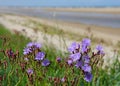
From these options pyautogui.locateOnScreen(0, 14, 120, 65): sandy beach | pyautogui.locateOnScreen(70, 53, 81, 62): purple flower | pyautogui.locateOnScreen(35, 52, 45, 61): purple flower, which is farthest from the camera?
pyautogui.locateOnScreen(0, 14, 120, 65): sandy beach

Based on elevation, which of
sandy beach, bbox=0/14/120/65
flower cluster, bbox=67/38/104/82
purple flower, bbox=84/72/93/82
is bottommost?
sandy beach, bbox=0/14/120/65

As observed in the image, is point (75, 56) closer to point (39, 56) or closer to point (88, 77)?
point (88, 77)

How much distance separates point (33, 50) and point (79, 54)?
67 cm

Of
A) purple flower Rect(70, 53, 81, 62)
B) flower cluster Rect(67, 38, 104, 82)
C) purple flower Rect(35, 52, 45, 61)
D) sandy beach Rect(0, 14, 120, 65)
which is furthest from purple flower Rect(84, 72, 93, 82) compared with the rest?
sandy beach Rect(0, 14, 120, 65)

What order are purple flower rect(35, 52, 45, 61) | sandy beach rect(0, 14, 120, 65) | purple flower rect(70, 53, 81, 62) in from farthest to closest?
sandy beach rect(0, 14, 120, 65) < purple flower rect(35, 52, 45, 61) < purple flower rect(70, 53, 81, 62)

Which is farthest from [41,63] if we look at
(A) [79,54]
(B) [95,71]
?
(B) [95,71]

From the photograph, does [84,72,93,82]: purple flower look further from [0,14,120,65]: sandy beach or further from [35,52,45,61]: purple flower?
[0,14,120,65]: sandy beach

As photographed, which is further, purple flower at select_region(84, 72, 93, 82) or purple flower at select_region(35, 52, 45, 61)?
purple flower at select_region(35, 52, 45, 61)

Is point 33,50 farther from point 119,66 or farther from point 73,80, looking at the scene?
point 119,66

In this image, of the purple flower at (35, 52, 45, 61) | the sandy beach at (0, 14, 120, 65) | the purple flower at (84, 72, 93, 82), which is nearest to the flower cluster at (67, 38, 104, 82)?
the purple flower at (84, 72, 93, 82)

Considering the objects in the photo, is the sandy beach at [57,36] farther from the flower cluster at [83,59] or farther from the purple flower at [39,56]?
the flower cluster at [83,59]

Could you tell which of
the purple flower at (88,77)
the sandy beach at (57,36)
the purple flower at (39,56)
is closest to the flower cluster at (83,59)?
the purple flower at (88,77)

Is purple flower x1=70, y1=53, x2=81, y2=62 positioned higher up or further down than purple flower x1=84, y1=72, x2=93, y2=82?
higher up

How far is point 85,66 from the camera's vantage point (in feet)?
9.34
